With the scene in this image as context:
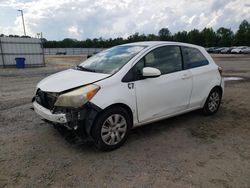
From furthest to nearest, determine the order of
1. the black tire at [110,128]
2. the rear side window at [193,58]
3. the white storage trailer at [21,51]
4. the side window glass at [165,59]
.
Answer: the white storage trailer at [21,51], the rear side window at [193,58], the side window glass at [165,59], the black tire at [110,128]

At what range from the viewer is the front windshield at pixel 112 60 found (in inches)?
154

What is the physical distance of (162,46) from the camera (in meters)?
4.36

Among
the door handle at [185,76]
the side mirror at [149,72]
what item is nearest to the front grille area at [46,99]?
the side mirror at [149,72]

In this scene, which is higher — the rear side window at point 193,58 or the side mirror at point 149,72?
the rear side window at point 193,58

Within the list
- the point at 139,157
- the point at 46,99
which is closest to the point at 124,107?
the point at 139,157

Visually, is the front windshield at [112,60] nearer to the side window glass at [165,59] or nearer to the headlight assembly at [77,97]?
the side window glass at [165,59]

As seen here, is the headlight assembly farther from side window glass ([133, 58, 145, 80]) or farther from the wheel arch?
side window glass ([133, 58, 145, 80])

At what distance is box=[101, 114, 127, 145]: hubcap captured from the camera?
137 inches

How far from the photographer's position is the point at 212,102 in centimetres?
522

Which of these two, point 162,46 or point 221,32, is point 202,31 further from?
point 162,46

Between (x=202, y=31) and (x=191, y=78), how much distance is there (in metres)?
80.5

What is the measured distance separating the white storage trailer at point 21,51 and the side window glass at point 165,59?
1774 centimetres

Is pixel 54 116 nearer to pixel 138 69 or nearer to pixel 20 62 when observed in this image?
pixel 138 69

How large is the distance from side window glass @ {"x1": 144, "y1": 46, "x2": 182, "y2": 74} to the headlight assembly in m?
1.16
